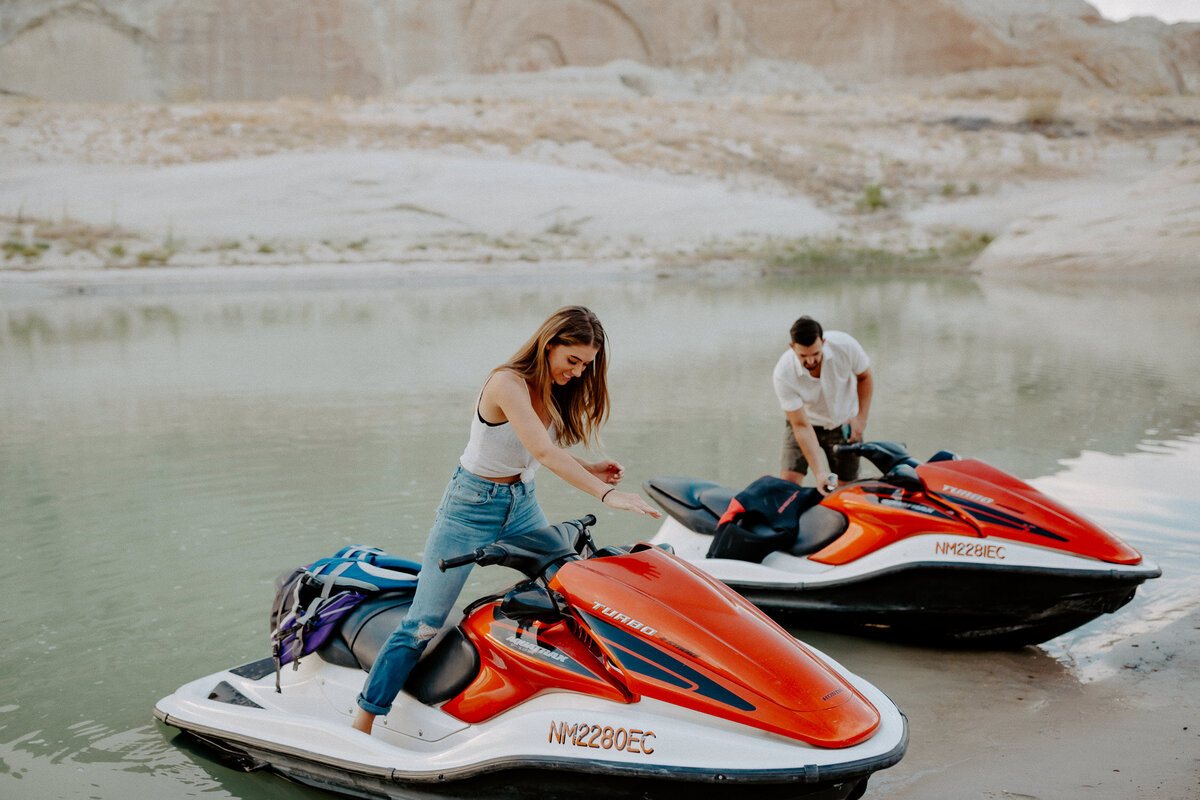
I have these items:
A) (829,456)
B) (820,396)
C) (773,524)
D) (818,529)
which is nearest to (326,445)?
(829,456)

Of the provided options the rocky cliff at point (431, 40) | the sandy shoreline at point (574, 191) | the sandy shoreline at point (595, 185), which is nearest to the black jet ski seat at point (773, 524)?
the sandy shoreline at point (574, 191)

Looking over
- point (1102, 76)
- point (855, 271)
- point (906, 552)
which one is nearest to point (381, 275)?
point (855, 271)

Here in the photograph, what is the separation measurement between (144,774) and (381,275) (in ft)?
73.4

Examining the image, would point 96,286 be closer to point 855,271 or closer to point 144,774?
point 855,271

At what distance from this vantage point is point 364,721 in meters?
3.13

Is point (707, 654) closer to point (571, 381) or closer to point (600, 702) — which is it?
point (600, 702)

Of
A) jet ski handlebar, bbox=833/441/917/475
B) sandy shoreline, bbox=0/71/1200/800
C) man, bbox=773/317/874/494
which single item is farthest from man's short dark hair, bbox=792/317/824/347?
sandy shoreline, bbox=0/71/1200/800

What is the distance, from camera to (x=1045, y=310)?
59.8 ft

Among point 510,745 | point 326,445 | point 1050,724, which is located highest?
point 510,745

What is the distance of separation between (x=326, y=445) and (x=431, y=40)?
65.4 m

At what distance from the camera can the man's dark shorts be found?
5543mm

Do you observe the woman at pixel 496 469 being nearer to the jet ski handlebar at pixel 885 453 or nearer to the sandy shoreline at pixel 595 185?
the jet ski handlebar at pixel 885 453

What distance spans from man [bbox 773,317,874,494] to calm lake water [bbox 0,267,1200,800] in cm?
105

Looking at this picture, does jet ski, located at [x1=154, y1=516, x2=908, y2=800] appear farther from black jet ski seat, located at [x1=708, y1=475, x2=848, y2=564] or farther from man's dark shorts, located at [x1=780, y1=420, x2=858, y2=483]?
man's dark shorts, located at [x1=780, y1=420, x2=858, y2=483]
